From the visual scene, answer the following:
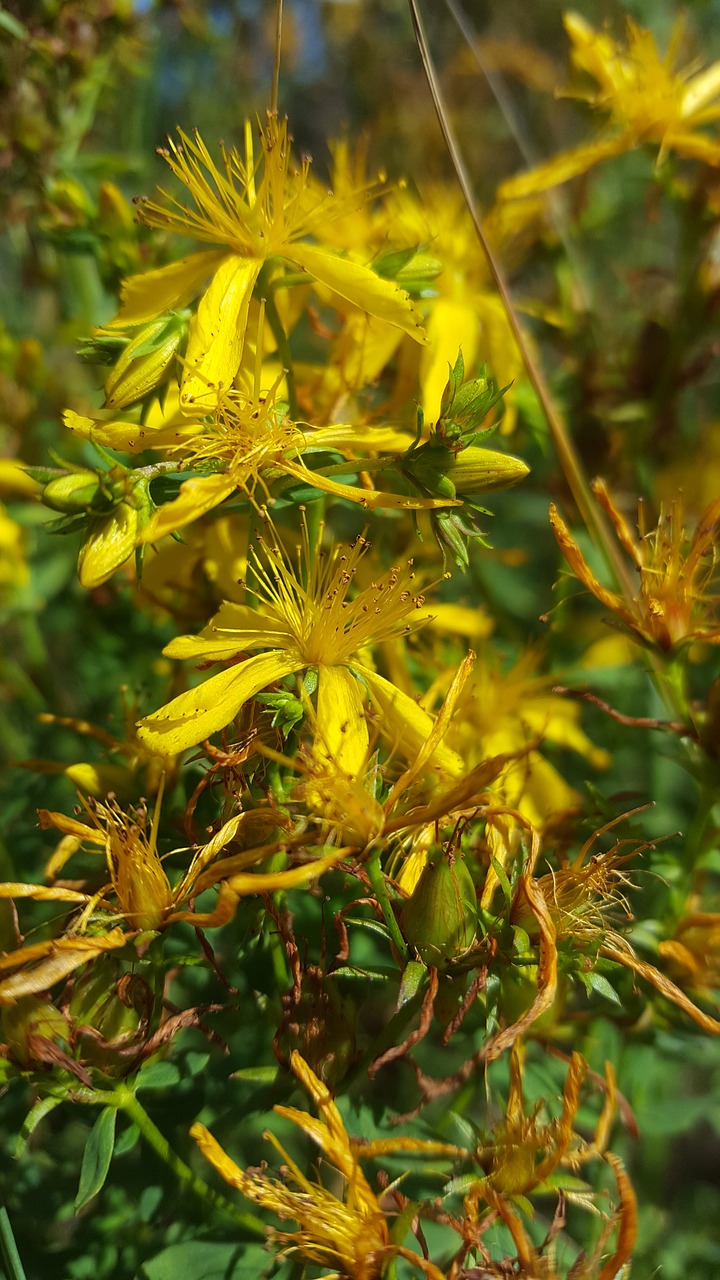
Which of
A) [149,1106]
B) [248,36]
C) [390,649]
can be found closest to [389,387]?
[390,649]

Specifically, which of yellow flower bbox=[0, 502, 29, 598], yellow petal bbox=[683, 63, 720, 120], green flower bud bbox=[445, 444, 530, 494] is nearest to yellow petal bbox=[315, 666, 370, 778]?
green flower bud bbox=[445, 444, 530, 494]

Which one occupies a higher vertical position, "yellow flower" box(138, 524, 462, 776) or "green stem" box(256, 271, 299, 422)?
"green stem" box(256, 271, 299, 422)

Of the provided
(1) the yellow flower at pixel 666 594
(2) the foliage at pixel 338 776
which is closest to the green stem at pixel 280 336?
(2) the foliage at pixel 338 776

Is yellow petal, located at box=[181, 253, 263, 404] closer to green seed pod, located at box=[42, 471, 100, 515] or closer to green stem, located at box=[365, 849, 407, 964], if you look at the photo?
green seed pod, located at box=[42, 471, 100, 515]

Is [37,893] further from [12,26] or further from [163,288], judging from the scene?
[12,26]

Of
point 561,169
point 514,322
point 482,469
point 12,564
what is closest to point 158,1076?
point 482,469

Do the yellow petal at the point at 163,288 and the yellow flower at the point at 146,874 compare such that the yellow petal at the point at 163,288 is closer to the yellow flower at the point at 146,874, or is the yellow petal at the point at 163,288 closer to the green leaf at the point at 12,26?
the yellow flower at the point at 146,874
